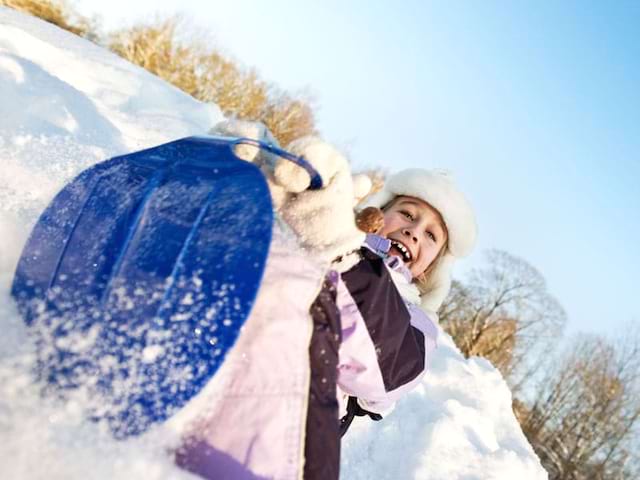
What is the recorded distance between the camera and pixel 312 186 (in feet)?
4.00

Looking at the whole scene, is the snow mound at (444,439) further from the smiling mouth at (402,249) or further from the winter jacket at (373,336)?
the winter jacket at (373,336)

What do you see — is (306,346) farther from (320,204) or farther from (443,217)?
(443,217)

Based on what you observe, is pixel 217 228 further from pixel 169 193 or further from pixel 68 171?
pixel 68 171

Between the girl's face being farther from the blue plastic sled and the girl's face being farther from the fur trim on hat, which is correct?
the blue plastic sled

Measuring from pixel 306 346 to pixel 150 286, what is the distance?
1.13 feet

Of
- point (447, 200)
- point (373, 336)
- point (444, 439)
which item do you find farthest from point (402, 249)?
point (444, 439)

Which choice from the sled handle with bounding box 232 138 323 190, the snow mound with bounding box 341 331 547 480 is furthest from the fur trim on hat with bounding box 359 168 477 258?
the sled handle with bounding box 232 138 323 190

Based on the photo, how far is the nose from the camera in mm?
2376

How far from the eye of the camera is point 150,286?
1072mm

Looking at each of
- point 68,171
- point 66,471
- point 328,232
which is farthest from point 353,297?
point 68,171

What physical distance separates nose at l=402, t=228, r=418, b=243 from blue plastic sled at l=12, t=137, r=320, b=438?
49.8 inches

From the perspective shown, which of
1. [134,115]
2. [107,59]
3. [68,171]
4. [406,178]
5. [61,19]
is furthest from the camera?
[61,19]

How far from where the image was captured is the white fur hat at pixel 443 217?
8.48 ft

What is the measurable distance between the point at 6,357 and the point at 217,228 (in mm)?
523
